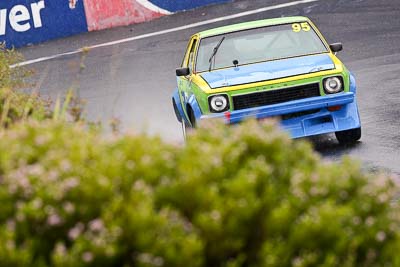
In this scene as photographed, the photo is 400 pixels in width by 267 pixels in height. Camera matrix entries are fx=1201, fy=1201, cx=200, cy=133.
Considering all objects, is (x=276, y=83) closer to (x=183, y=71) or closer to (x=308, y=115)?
(x=308, y=115)

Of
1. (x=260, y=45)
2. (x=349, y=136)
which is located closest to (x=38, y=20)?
(x=260, y=45)

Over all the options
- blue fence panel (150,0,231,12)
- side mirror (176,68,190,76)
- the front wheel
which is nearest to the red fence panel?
blue fence panel (150,0,231,12)

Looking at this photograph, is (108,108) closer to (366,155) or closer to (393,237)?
(366,155)

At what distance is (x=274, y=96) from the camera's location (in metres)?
12.3

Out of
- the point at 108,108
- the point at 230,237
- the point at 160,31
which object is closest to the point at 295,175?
the point at 230,237

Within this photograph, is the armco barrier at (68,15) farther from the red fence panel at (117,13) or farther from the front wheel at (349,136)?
the front wheel at (349,136)

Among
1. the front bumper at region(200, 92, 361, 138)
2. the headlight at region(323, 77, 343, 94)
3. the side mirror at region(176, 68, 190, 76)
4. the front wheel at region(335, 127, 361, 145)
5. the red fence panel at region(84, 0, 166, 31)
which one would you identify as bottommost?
the red fence panel at region(84, 0, 166, 31)

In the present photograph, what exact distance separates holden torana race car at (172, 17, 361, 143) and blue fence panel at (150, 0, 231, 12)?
1154 cm

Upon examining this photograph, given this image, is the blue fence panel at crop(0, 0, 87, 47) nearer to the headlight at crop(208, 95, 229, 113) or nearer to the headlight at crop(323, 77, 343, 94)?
the headlight at crop(208, 95, 229, 113)

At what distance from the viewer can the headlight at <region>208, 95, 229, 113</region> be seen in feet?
40.6

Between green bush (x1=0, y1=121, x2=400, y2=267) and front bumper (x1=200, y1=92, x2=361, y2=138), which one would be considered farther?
front bumper (x1=200, y1=92, x2=361, y2=138)

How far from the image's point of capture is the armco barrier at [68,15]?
968 inches

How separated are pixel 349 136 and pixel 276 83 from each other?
45.6 inches

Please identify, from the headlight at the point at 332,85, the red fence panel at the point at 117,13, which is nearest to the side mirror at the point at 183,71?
the headlight at the point at 332,85
